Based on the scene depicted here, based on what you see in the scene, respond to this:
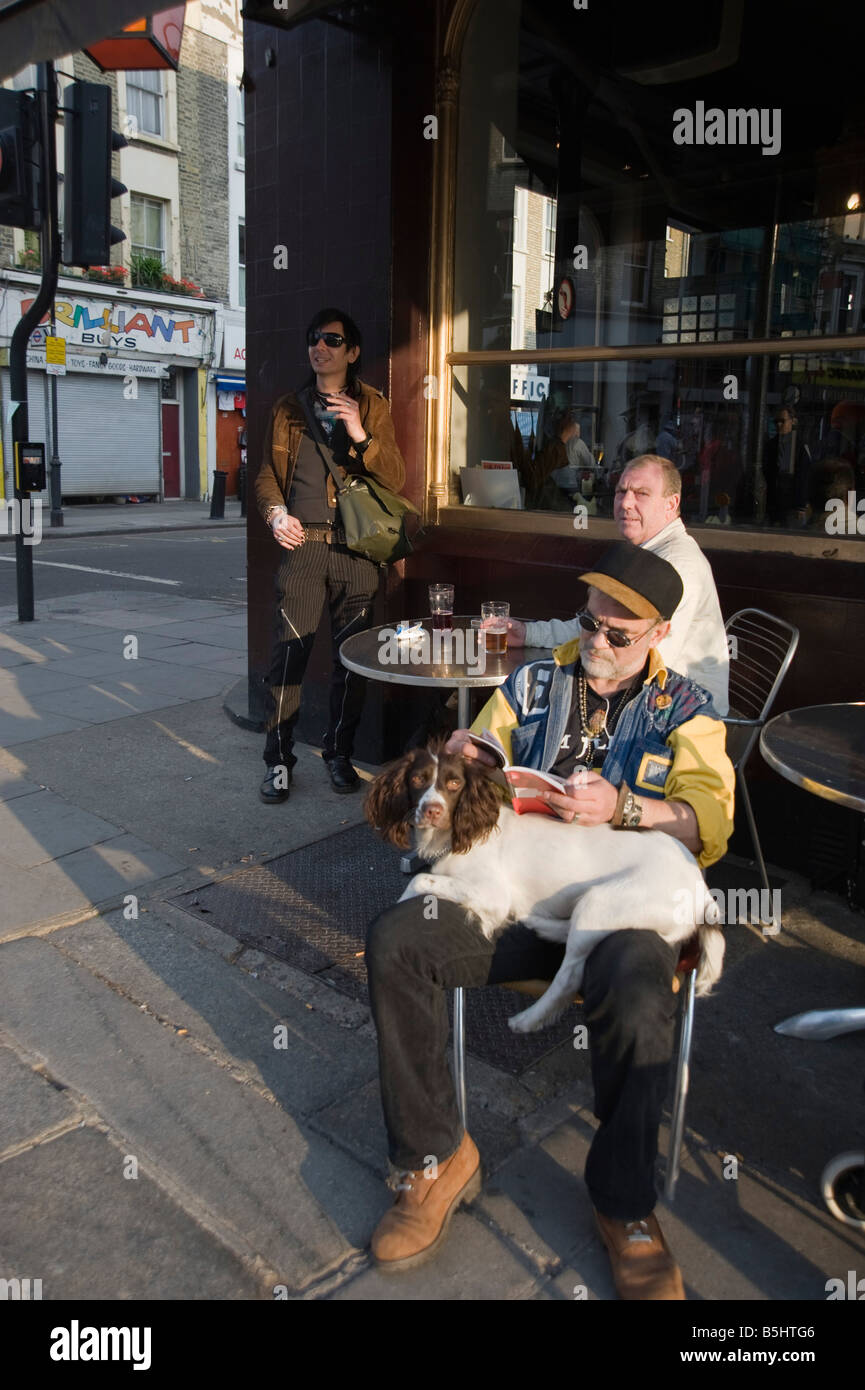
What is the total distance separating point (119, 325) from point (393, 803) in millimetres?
24626

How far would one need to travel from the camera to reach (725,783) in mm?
2455

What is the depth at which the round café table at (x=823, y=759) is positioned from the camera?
2.47m

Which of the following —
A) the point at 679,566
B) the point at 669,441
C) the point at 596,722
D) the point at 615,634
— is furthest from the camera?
the point at 669,441

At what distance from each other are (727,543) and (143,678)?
445 centimetres

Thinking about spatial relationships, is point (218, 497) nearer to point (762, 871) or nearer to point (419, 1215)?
point (762, 871)

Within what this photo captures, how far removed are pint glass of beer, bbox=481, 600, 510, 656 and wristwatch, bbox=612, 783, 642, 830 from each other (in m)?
1.61

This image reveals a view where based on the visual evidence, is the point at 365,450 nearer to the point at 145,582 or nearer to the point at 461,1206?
the point at 461,1206

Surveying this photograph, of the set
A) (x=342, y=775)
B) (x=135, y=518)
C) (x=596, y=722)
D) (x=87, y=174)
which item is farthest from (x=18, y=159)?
(x=135, y=518)

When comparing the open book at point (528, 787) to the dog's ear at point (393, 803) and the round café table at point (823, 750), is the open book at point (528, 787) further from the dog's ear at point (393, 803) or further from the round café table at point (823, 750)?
the round café table at point (823, 750)

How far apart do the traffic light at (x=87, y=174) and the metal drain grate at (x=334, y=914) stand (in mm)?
5400

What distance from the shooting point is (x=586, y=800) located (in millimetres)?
2338

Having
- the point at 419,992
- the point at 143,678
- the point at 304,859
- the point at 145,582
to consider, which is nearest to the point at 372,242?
the point at 304,859

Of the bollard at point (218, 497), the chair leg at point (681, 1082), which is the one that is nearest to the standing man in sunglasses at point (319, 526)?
the chair leg at point (681, 1082)

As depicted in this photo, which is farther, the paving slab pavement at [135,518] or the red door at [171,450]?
the red door at [171,450]
